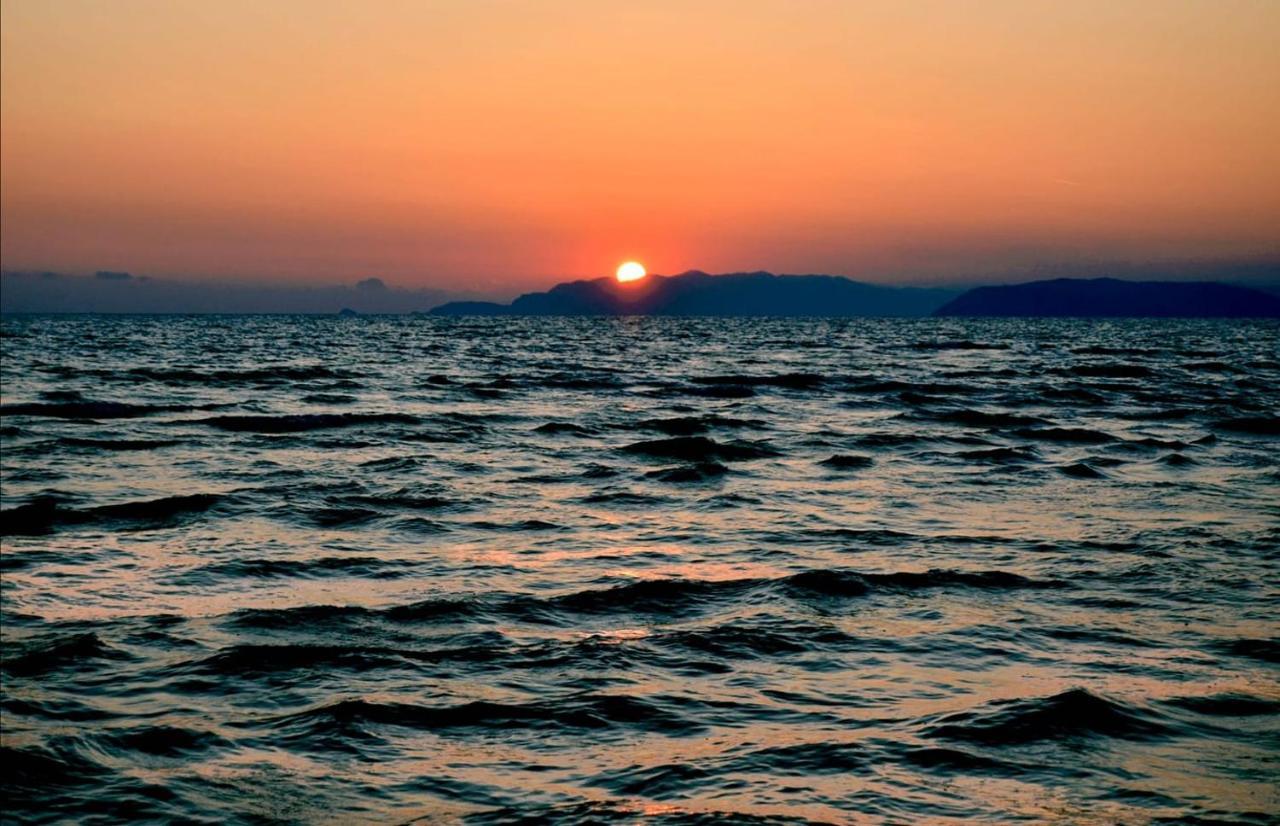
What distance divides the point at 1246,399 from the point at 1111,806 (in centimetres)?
3987

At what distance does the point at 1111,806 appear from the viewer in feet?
22.4

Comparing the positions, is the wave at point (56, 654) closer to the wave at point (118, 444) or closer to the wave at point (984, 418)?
the wave at point (118, 444)

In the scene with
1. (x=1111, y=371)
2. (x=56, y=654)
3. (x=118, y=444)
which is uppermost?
(x=1111, y=371)

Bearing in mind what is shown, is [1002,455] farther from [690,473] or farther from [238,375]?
[238,375]

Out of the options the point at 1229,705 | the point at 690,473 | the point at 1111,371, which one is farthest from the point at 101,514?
the point at 1111,371

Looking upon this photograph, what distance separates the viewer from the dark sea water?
23.4ft

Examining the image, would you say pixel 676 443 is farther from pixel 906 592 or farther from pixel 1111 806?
pixel 1111 806

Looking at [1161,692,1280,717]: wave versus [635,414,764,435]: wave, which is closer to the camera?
[1161,692,1280,717]: wave

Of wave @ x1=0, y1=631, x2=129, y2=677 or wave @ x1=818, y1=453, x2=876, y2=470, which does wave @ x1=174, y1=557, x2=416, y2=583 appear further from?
wave @ x1=818, y1=453, x2=876, y2=470

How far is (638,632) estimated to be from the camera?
10.8 metres

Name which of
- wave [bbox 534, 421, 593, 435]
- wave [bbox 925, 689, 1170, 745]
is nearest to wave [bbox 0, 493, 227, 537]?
wave [bbox 925, 689, 1170, 745]

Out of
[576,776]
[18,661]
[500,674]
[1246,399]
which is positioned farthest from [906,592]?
[1246,399]

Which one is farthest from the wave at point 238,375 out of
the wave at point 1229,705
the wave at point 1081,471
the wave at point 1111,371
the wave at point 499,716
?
the wave at point 1229,705

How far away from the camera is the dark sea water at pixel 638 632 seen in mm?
7129
